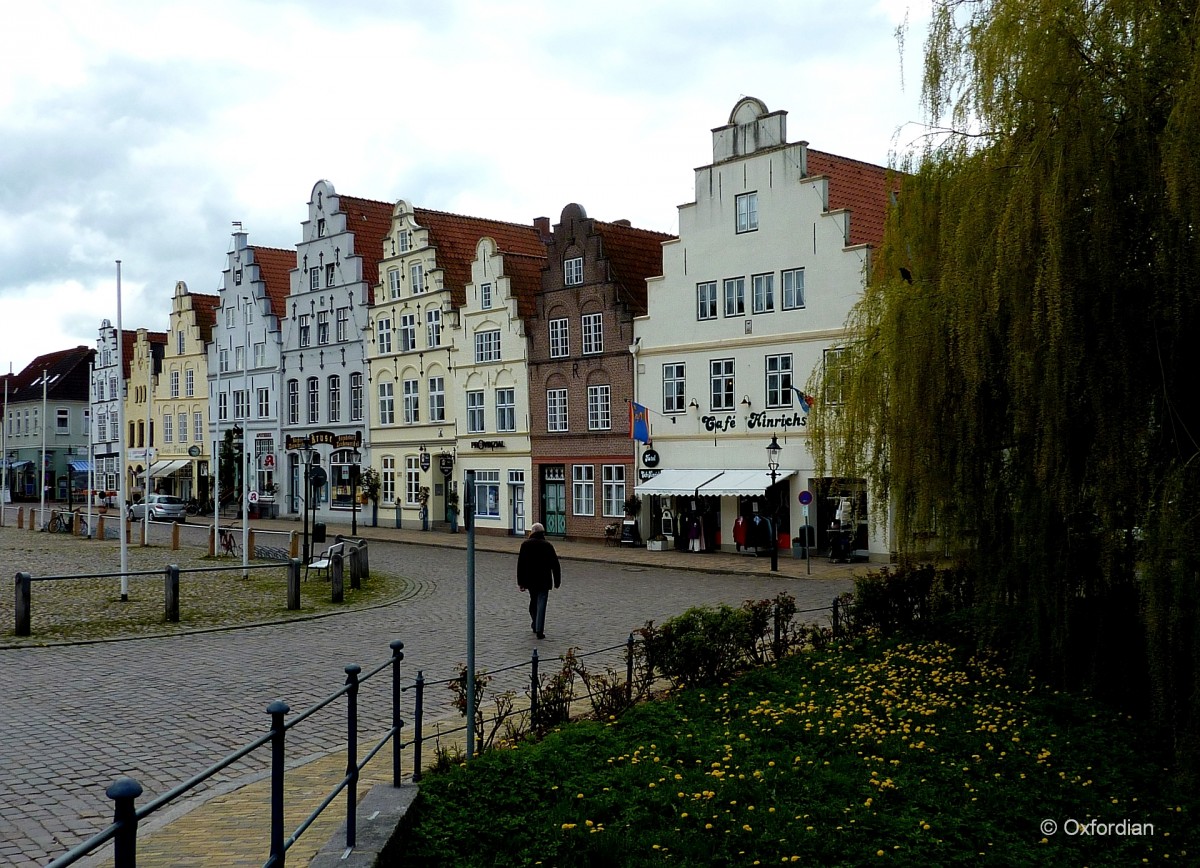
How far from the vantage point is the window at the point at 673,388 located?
119 feet

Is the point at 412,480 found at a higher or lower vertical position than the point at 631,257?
lower

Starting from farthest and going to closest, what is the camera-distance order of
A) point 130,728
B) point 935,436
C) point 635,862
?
point 935,436 < point 130,728 < point 635,862

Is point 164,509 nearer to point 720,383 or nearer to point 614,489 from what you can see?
point 614,489

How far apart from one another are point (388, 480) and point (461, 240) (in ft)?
36.6

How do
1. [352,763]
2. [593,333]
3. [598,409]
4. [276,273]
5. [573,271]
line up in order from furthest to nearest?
[276,273]
[573,271]
[593,333]
[598,409]
[352,763]

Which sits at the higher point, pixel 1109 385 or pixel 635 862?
pixel 1109 385

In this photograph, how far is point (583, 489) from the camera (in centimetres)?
3984

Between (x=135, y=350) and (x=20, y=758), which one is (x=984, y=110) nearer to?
(x=20, y=758)

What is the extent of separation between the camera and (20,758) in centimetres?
965

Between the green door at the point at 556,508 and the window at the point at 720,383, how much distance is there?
7.94 m

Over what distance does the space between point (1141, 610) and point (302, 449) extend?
49.3m

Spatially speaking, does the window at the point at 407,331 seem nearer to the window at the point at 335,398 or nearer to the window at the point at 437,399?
the window at the point at 437,399

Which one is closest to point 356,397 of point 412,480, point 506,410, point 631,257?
point 412,480

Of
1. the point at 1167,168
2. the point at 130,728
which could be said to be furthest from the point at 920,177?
the point at 130,728
